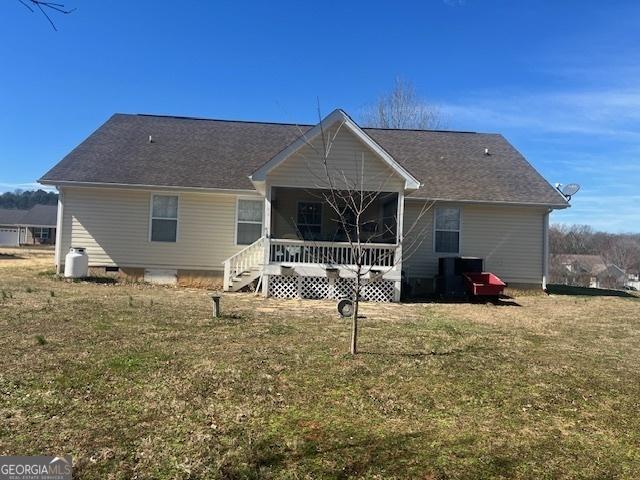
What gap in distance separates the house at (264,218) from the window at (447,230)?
0.11ft

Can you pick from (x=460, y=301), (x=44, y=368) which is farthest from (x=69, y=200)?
(x=460, y=301)

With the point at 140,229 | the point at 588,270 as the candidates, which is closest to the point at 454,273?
the point at 140,229

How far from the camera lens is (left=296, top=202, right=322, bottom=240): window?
17016 millimetres

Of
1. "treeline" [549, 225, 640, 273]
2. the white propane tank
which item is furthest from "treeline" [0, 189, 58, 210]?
the white propane tank

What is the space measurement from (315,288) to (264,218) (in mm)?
2527

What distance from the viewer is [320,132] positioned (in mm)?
13172

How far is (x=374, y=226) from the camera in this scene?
55.3ft

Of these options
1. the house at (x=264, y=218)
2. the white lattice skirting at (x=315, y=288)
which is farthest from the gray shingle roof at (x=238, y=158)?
the white lattice skirting at (x=315, y=288)

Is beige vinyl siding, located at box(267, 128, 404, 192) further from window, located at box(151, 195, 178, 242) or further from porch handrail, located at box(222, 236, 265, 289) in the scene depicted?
window, located at box(151, 195, 178, 242)

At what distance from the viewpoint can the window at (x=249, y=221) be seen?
52.6 feet

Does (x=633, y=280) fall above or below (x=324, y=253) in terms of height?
below

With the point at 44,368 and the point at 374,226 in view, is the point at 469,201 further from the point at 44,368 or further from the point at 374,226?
the point at 44,368

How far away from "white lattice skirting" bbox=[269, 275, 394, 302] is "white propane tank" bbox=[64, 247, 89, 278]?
19.5 ft

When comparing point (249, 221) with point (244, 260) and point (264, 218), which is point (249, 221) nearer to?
point (244, 260)
